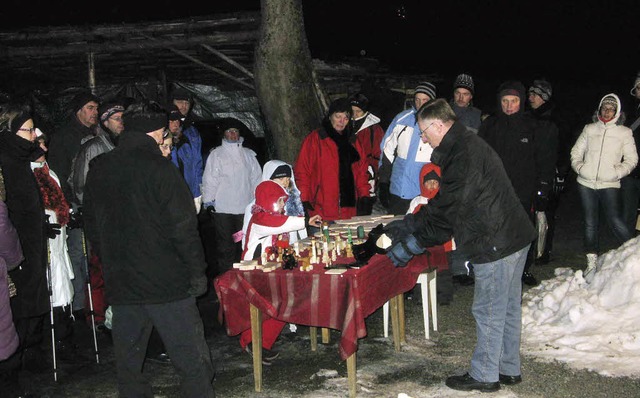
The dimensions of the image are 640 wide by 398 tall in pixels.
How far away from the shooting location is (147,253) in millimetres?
4012

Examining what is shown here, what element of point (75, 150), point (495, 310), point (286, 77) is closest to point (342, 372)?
point (495, 310)

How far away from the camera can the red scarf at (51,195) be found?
5809 mm

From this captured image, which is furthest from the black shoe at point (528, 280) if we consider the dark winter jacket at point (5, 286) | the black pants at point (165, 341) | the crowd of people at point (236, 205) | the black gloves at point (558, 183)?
the dark winter jacket at point (5, 286)

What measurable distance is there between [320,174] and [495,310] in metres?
2.91

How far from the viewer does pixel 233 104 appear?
1393 centimetres

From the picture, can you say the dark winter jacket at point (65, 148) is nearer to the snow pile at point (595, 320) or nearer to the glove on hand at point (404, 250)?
the glove on hand at point (404, 250)

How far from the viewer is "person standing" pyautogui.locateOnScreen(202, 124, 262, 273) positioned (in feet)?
26.6

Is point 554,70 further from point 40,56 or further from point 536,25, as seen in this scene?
point 40,56

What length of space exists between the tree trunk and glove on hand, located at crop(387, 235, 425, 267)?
204 inches

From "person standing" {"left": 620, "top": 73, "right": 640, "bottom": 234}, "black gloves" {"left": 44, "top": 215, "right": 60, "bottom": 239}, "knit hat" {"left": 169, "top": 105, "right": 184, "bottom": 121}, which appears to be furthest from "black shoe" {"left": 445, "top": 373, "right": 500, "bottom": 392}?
"person standing" {"left": 620, "top": 73, "right": 640, "bottom": 234}

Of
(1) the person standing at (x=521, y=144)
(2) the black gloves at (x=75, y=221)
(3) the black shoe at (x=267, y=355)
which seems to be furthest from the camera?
(1) the person standing at (x=521, y=144)

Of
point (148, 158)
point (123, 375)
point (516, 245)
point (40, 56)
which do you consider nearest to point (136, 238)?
point (148, 158)

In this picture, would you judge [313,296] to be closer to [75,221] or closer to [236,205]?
[75,221]

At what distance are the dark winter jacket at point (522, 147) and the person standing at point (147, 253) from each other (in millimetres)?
4497
